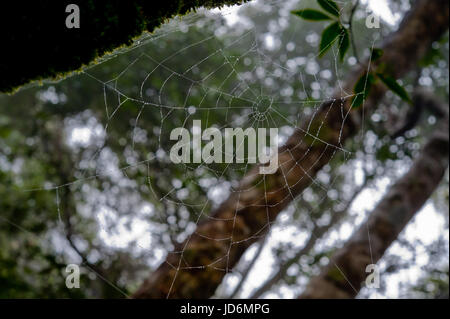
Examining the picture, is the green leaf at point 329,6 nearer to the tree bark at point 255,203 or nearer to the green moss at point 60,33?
the tree bark at point 255,203

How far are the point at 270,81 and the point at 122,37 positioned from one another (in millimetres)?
3950

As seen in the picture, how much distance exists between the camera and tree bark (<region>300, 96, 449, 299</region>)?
84.9 inches

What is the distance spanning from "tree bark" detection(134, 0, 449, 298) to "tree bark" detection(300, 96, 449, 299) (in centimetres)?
57

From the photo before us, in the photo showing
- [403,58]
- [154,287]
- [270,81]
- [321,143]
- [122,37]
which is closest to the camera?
[122,37]

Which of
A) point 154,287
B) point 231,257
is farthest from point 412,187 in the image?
point 154,287

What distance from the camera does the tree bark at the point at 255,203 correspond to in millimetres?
1809

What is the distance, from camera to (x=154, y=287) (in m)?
1.78

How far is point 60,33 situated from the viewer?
81 cm

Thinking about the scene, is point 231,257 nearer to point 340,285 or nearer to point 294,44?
point 340,285

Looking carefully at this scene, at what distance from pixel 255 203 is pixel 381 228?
997 millimetres

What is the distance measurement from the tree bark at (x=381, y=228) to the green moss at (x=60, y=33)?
193 cm

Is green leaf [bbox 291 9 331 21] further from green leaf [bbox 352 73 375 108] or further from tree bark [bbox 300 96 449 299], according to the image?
tree bark [bbox 300 96 449 299]
